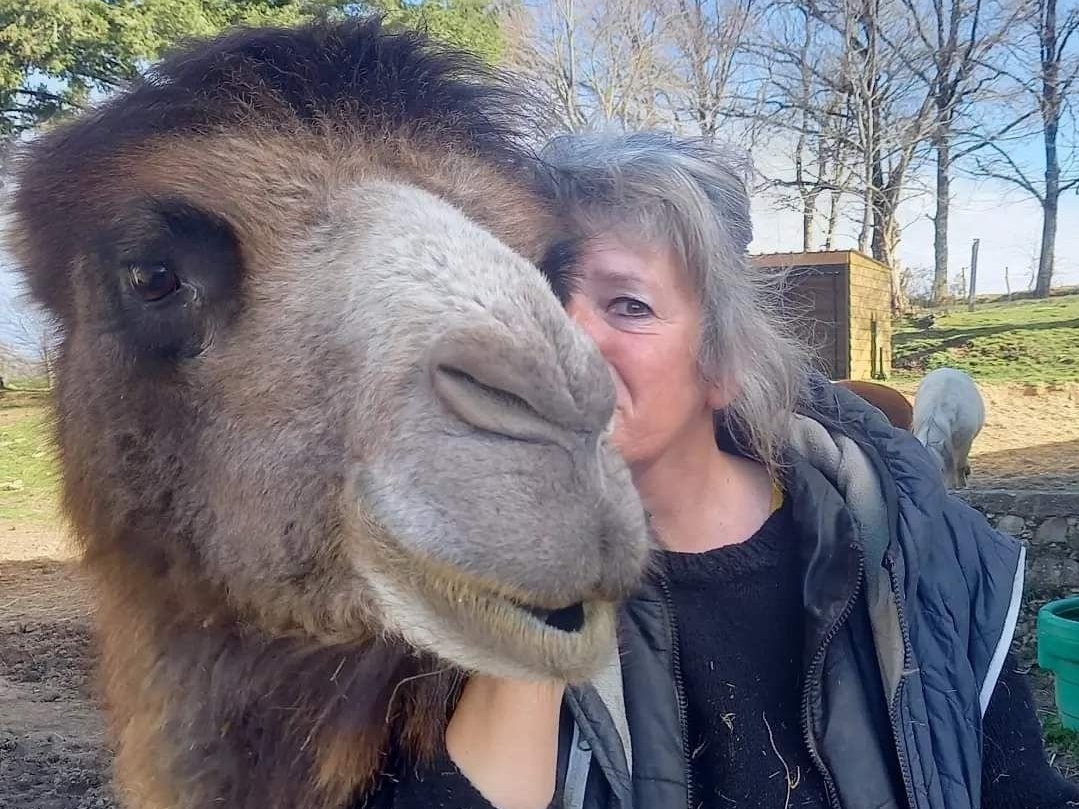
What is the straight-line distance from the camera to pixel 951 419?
8.59 metres

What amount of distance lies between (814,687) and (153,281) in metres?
1.31

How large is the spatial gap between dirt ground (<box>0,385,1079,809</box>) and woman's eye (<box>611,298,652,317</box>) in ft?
3.83

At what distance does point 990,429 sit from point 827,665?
426 inches

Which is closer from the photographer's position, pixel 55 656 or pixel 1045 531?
pixel 55 656

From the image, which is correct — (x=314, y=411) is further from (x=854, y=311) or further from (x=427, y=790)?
(x=854, y=311)

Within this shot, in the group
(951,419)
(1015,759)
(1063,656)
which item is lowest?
(1063,656)

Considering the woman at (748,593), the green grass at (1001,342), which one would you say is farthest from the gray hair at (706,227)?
the green grass at (1001,342)

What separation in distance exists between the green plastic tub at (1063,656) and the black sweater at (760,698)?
337 centimetres

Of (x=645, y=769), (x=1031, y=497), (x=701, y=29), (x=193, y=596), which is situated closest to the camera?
(x=193, y=596)

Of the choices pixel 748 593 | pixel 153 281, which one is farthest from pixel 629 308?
pixel 153 281

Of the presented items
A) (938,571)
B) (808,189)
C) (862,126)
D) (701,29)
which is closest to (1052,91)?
(862,126)

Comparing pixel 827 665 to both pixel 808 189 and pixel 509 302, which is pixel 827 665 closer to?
pixel 509 302

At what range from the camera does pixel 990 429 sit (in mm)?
11570

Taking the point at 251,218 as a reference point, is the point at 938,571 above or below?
below
